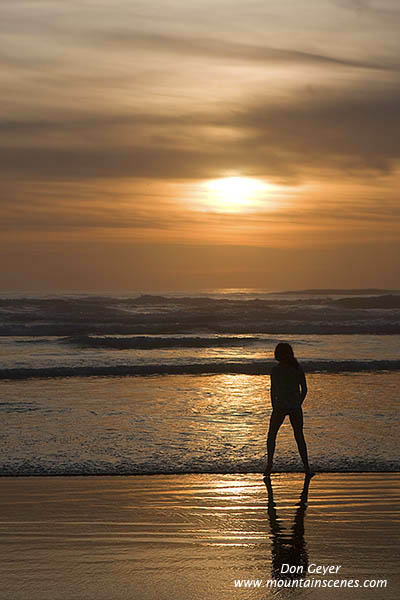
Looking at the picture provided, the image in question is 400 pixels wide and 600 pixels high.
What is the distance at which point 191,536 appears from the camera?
6406 millimetres

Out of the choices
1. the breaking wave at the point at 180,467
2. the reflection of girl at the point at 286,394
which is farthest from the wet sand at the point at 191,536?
the reflection of girl at the point at 286,394

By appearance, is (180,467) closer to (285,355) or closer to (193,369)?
(285,355)

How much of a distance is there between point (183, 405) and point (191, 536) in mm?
8169

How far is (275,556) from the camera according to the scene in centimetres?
591

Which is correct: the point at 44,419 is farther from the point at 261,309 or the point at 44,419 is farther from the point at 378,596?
the point at 261,309

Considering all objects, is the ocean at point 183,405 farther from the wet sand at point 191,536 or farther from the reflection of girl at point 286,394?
the wet sand at point 191,536

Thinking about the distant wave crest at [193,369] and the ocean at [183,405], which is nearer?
the ocean at [183,405]

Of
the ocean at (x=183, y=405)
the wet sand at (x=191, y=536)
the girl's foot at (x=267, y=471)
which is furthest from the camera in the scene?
the ocean at (x=183, y=405)

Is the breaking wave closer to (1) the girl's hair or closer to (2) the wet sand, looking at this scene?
(2) the wet sand

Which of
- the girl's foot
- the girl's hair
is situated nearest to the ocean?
the girl's foot

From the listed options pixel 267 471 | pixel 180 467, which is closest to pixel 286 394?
pixel 267 471

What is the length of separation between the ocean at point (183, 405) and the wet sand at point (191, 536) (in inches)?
38.1

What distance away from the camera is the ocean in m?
9.80

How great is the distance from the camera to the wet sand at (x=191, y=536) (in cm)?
533
